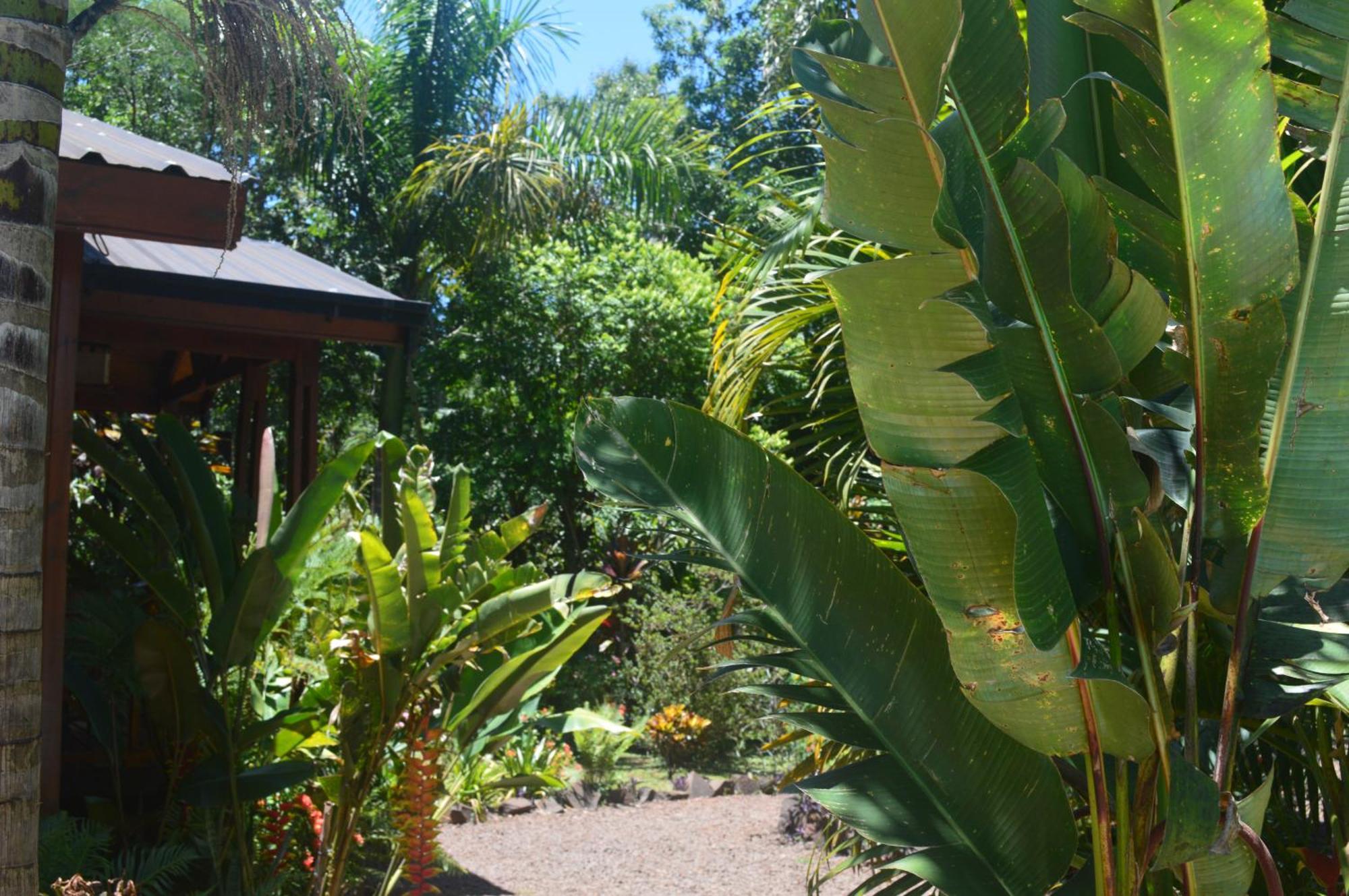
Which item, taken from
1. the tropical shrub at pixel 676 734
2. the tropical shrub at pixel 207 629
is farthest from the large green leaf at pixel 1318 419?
the tropical shrub at pixel 676 734

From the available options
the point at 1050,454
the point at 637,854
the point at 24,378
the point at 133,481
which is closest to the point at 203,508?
the point at 133,481

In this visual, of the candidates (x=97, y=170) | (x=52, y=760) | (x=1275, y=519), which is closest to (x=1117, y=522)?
(x=1275, y=519)

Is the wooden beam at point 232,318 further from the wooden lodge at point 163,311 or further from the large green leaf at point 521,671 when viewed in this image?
the large green leaf at point 521,671

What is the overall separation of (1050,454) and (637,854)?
649cm

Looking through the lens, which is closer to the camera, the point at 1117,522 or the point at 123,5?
the point at 1117,522

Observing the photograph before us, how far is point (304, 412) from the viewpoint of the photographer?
24.6 ft

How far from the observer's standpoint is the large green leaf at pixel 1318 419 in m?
2.00

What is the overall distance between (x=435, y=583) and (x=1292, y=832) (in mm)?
3488

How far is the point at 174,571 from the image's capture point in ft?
18.5

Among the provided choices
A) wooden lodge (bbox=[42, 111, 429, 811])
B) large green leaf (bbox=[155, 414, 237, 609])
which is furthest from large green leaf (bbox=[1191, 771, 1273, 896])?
large green leaf (bbox=[155, 414, 237, 609])

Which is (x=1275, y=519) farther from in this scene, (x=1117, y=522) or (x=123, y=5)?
(x=123, y=5)

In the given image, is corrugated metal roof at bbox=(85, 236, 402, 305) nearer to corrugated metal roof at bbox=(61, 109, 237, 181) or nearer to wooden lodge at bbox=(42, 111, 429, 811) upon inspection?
wooden lodge at bbox=(42, 111, 429, 811)

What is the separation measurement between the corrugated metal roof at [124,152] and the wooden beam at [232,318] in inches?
33.8

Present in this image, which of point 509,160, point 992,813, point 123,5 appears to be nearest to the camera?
point 992,813
